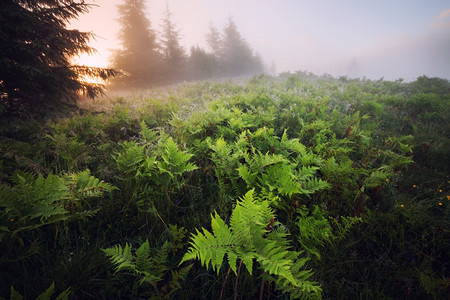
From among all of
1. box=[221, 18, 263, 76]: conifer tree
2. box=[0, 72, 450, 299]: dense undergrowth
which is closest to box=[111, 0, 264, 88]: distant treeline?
box=[221, 18, 263, 76]: conifer tree

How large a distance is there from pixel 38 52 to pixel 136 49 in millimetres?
15277

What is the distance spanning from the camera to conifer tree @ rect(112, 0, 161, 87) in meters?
17.6

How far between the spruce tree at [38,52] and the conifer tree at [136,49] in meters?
12.1

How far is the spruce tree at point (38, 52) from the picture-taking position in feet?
15.6

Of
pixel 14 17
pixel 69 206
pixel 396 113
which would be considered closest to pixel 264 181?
pixel 69 206

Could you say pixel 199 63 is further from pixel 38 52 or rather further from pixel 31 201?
pixel 31 201

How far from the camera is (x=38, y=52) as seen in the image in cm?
526

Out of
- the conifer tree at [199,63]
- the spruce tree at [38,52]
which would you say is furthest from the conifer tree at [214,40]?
the spruce tree at [38,52]

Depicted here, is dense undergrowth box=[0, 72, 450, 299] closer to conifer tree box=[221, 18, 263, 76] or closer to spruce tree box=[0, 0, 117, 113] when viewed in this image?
spruce tree box=[0, 0, 117, 113]

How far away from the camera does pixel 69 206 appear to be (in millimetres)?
2002

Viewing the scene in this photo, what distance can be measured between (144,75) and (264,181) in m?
19.6

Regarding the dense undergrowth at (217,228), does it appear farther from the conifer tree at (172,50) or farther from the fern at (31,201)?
the conifer tree at (172,50)

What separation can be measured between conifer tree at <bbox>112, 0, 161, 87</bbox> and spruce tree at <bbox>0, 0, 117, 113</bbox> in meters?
12.1

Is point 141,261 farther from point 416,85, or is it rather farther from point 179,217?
point 416,85
